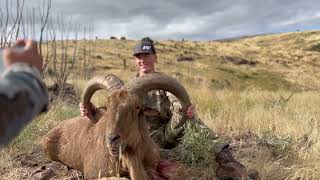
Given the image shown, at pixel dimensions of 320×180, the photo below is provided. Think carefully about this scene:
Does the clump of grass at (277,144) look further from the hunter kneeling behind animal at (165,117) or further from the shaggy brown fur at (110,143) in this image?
the shaggy brown fur at (110,143)

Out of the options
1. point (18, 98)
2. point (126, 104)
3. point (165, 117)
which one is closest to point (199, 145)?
point (165, 117)

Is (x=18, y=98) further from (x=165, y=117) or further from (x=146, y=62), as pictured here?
(x=165, y=117)

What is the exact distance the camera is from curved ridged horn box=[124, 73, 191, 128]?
284 inches

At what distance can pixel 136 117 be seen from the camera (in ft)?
22.8

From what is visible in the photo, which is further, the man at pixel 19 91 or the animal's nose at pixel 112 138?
the animal's nose at pixel 112 138

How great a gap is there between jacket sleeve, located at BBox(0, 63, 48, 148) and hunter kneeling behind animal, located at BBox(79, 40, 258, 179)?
511 cm

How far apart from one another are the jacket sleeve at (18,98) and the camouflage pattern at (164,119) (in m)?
6.09

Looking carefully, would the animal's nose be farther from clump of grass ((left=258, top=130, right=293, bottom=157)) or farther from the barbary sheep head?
clump of grass ((left=258, top=130, right=293, bottom=157))

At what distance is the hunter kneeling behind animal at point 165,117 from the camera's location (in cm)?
795

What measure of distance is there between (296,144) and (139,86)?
11.4 ft

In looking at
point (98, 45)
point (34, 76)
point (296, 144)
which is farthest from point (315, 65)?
point (34, 76)

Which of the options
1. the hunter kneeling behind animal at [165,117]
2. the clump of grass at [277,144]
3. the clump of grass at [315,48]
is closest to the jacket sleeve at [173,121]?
the hunter kneeling behind animal at [165,117]

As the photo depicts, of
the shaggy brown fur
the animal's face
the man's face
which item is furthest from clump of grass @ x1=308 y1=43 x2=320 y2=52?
the animal's face

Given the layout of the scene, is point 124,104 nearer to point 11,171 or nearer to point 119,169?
point 119,169
